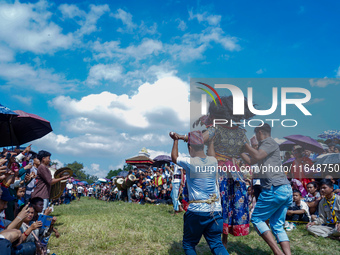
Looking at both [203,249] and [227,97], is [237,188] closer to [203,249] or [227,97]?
[203,249]

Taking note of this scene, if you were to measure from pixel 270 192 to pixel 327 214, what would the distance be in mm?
3713

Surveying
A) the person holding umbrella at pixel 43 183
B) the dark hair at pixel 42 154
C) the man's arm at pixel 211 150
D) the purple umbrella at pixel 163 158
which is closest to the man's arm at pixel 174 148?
the man's arm at pixel 211 150

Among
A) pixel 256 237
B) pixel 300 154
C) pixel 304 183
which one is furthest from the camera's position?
pixel 300 154

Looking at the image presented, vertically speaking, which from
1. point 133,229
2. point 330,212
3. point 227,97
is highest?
point 227,97

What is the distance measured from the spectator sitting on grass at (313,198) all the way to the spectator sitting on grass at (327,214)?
1148 mm

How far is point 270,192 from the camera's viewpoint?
12.9 feet

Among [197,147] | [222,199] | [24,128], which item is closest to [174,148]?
[197,147]

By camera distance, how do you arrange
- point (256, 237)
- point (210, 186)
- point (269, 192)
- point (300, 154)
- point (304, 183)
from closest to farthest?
point (210, 186), point (269, 192), point (256, 237), point (304, 183), point (300, 154)

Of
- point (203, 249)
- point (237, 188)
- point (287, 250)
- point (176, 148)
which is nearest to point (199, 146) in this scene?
point (176, 148)

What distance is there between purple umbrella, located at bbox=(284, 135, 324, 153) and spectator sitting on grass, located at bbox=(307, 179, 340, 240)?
456 centimetres

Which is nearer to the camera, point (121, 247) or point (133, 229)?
point (121, 247)

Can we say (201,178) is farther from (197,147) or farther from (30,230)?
(30,230)

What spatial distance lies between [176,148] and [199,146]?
1.15 ft

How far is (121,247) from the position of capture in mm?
5066
